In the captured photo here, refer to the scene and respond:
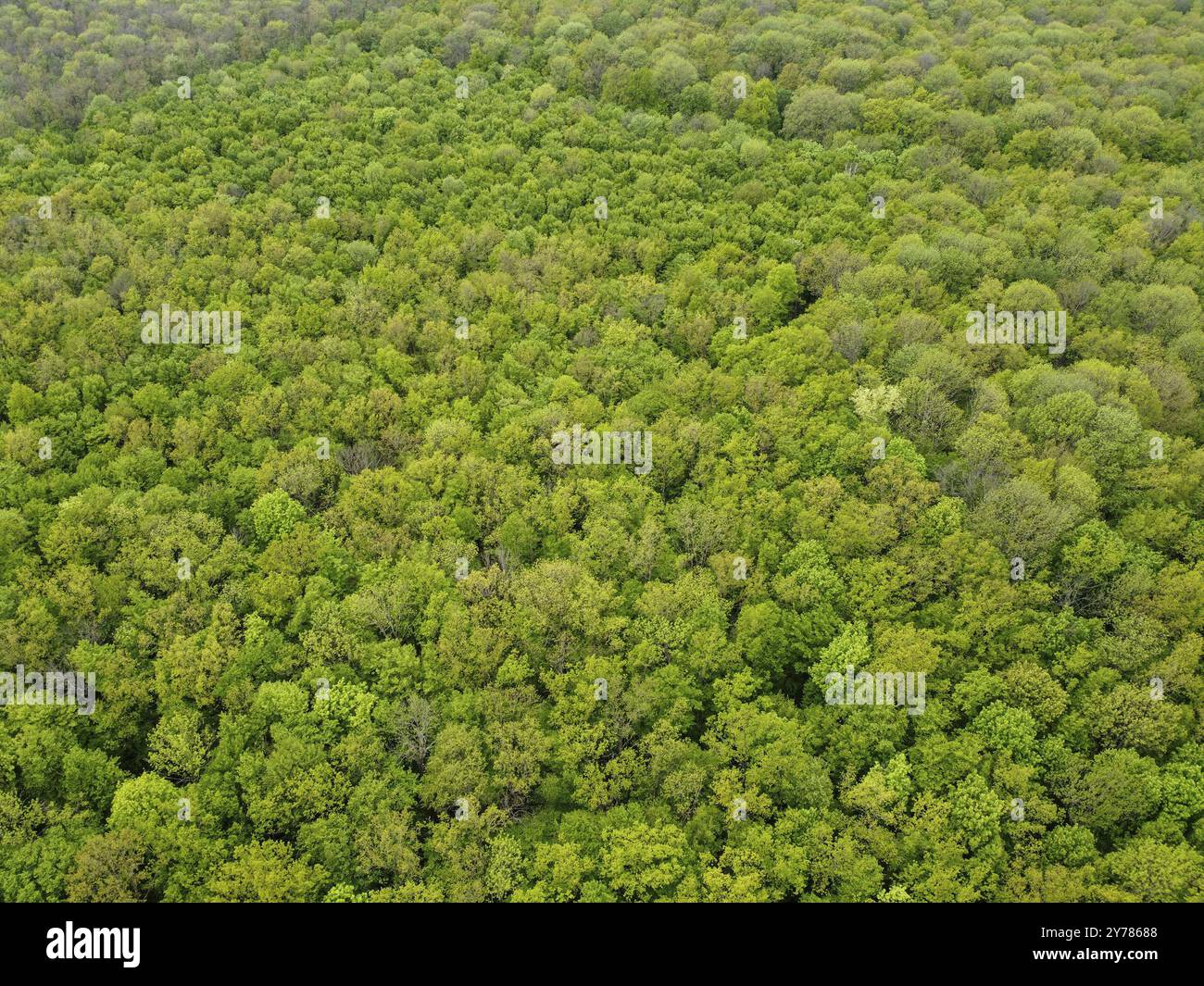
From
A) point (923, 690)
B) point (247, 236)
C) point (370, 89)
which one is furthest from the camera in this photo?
point (370, 89)

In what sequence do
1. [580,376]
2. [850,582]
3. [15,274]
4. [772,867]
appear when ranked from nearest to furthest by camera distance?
[772,867] < [850,582] < [580,376] < [15,274]

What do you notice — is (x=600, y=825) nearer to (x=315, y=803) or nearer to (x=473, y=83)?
(x=315, y=803)

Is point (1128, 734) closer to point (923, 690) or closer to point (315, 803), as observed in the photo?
point (923, 690)

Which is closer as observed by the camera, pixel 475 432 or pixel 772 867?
pixel 772 867

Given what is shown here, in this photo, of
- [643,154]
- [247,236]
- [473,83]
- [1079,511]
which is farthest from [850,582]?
[473,83]

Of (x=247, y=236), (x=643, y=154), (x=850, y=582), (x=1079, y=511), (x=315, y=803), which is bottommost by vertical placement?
(x=315, y=803)

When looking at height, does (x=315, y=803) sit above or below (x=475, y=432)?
below
